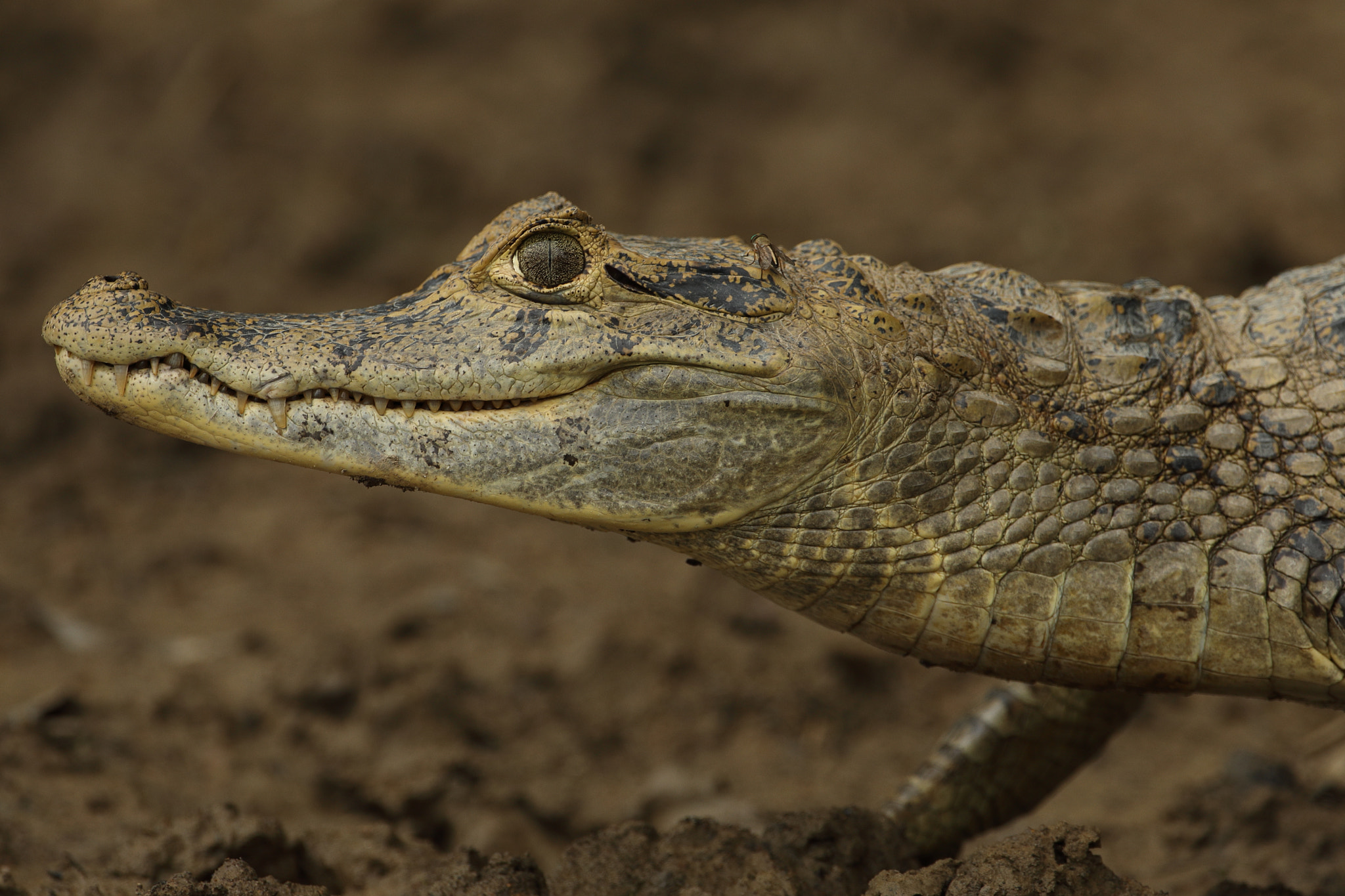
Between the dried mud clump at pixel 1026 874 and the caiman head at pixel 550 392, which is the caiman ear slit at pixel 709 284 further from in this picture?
the dried mud clump at pixel 1026 874

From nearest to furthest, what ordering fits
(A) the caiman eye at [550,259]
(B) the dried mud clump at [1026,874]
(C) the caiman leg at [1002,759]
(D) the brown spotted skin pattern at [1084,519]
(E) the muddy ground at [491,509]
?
(B) the dried mud clump at [1026,874] → (D) the brown spotted skin pattern at [1084,519] → (A) the caiman eye at [550,259] → (C) the caiman leg at [1002,759] → (E) the muddy ground at [491,509]

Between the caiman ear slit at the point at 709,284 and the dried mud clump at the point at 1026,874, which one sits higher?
the caiman ear slit at the point at 709,284

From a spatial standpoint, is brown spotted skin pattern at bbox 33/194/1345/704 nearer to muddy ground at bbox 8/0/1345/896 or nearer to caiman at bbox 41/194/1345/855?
caiman at bbox 41/194/1345/855

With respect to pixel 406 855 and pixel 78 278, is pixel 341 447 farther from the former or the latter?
pixel 78 278

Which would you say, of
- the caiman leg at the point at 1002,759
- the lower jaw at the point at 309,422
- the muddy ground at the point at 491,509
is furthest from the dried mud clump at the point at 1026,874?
the lower jaw at the point at 309,422

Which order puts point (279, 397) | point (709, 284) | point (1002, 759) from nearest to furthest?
point (279, 397) → point (709, 284) → point (1002, 759)

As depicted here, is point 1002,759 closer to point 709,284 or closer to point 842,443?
point 842,443

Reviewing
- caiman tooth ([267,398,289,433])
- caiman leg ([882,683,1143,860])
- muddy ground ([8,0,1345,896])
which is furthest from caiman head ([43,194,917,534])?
caiman leg ([882,683,1143,860])

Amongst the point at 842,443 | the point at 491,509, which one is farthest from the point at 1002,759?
the point at 491,509

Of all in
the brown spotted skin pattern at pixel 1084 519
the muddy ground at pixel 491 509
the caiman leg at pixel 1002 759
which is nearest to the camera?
the brown spotted skin pattern at pixel 1084 519
